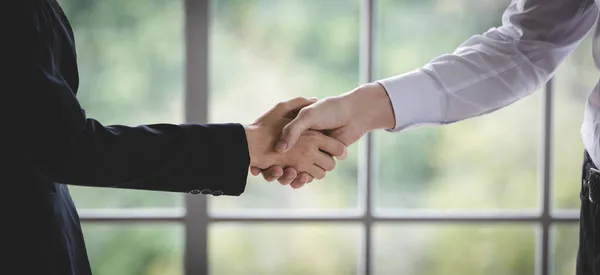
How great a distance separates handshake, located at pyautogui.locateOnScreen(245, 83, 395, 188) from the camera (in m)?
1.44

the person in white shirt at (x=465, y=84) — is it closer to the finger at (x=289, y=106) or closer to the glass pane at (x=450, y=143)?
the finger at (x=289, y=106)

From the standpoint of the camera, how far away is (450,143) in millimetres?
1910

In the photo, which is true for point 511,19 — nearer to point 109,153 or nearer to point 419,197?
point 419,197

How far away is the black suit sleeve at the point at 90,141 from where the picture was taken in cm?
102

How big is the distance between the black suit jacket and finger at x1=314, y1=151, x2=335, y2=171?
296 millimetres

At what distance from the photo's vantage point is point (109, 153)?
1136mm

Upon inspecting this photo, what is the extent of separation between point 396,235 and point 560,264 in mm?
457

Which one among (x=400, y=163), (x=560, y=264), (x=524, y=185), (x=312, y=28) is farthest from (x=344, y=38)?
(x=560, y=264)

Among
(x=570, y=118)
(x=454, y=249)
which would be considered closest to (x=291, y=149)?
(x=454, y=249)

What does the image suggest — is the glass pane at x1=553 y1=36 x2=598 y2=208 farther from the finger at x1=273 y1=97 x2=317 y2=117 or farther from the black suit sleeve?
the black suit sleeve

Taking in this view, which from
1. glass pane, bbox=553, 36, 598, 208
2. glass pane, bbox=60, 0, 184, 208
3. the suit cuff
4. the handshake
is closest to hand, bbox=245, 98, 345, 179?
the handshake

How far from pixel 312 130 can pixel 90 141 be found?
0.53 m

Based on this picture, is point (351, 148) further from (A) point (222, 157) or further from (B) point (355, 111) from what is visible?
(A) point (222, 157)

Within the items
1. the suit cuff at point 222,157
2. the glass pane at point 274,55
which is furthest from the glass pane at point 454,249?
the suit cuff at point 222,157
